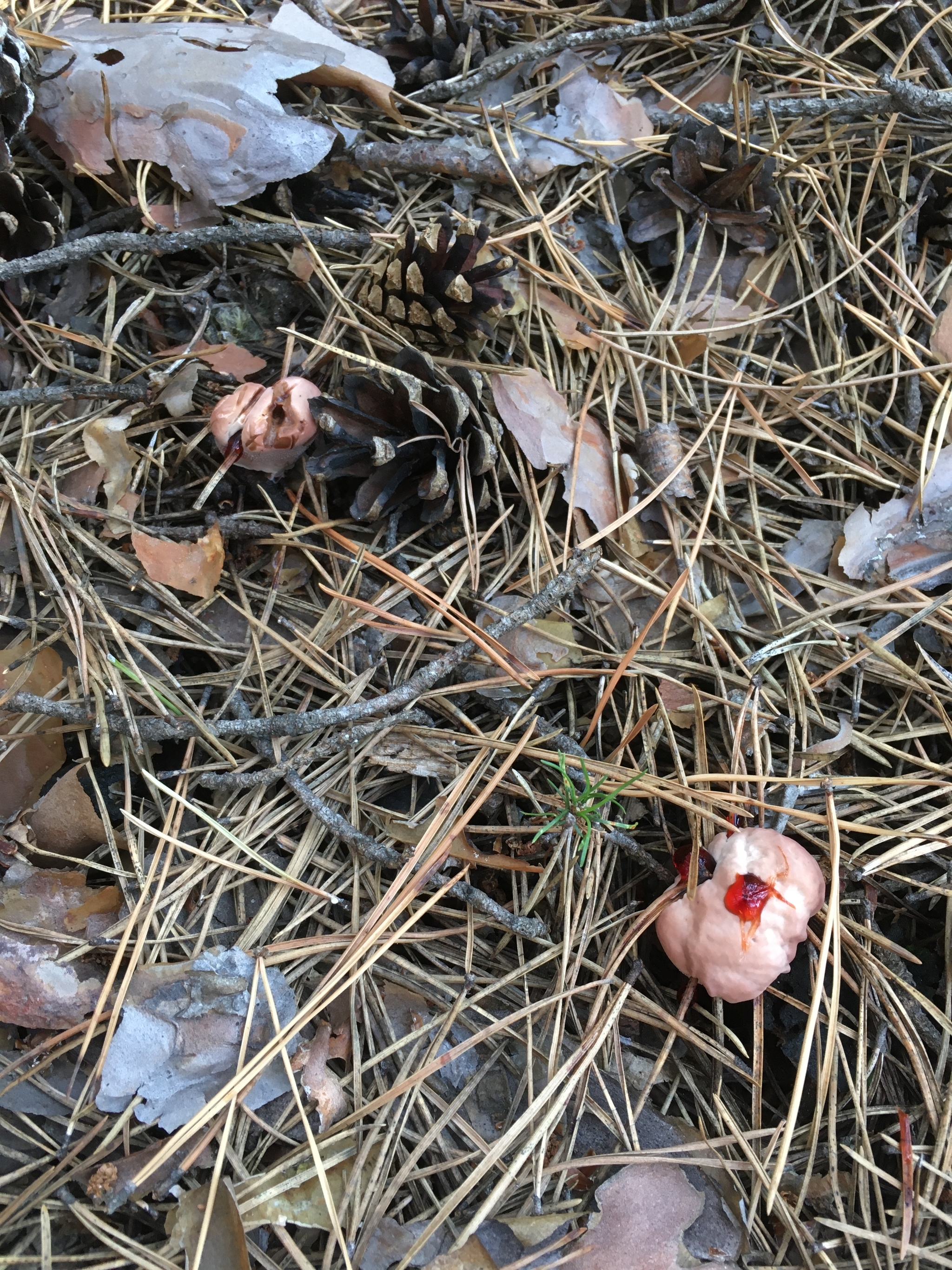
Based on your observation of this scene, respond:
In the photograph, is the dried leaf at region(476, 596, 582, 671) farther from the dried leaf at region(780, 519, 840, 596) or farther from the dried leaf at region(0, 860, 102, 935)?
the dried leaf at region(0, 860, 102, 935)

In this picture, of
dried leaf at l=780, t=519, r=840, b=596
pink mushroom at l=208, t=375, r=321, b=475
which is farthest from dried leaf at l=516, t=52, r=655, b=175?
dried leaf at l=780, t=519, r=840, b=596

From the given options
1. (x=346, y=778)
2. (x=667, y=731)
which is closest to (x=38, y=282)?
(x=346, y=778)

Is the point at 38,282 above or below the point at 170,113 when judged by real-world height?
below

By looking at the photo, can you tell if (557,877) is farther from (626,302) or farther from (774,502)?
(626,302)

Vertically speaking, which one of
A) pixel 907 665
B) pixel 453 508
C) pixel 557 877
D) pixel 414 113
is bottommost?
pixel 557 877

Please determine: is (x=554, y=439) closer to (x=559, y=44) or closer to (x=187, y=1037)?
(x=559, y=44)
